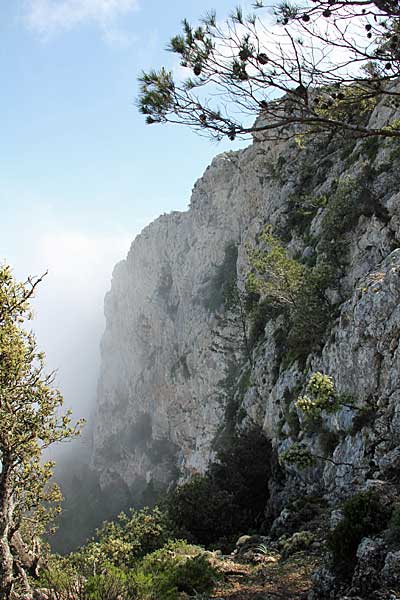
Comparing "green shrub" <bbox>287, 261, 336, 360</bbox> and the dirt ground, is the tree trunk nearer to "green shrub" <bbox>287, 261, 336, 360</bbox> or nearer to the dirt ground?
the dirt ground

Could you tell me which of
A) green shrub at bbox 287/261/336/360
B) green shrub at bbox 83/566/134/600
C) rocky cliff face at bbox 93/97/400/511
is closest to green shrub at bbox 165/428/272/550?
rocky cliff face at bbox 93/97/400/511

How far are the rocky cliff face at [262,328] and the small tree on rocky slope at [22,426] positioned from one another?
8.11 m

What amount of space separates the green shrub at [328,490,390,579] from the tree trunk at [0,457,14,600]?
571 centimetres

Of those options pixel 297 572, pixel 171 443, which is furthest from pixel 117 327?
pixel 297 572

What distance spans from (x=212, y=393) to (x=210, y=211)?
26.1 m

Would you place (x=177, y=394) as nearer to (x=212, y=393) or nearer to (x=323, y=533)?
(x=212, y=393)

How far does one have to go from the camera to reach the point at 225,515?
71.3 ft

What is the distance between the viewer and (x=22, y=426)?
9969 millimetres

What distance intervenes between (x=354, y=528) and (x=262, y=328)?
29732mm

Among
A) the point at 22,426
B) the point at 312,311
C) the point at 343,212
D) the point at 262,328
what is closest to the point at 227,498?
the point at 312,311

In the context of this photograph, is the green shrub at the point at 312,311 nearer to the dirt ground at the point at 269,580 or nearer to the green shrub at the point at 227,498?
the green shrub at the point at 227,498

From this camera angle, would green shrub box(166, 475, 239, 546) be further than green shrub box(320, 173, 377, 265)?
No

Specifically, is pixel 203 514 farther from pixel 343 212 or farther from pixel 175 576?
pixel 343 212

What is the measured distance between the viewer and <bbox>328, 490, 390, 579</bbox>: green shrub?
7949 mm
